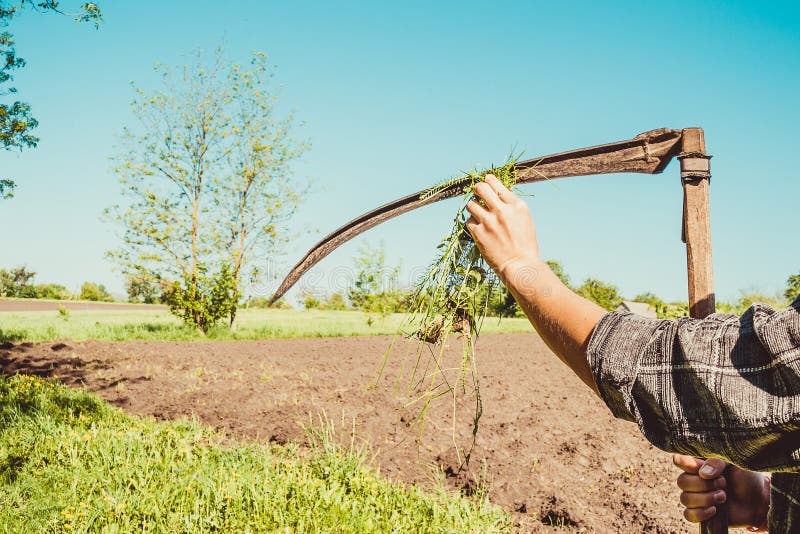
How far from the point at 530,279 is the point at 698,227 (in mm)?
956

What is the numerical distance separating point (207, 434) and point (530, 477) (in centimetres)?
329

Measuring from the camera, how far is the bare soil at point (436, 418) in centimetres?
425

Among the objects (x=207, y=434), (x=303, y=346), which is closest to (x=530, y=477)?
(x=207, y=434)

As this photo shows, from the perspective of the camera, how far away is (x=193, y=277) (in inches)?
619

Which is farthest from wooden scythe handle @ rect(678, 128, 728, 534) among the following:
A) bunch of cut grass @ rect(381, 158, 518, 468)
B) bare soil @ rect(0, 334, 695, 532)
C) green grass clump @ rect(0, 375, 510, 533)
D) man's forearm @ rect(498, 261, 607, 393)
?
green grass clump @ rect(0, 375, 510, 533)

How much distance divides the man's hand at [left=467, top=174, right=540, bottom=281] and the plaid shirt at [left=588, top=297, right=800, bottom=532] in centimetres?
26

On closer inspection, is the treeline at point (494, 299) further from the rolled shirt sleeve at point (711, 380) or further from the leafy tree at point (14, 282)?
the leafy tree at point (14, 282)

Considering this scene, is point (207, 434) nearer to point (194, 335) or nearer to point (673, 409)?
point (673, 409)

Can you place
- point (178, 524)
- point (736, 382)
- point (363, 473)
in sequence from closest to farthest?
point (736, 382) → point (178, 524) → point (363, 473)

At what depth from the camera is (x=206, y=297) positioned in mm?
15492

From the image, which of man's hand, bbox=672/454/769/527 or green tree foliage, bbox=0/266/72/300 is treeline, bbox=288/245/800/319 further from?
green tree foliage, bbox=0/266/72/300

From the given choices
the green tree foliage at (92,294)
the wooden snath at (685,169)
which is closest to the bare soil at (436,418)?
the wooden snath at (685,169)

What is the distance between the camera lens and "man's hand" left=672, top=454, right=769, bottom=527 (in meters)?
1.78

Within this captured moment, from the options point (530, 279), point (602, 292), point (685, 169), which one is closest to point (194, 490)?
point (530, 279)
